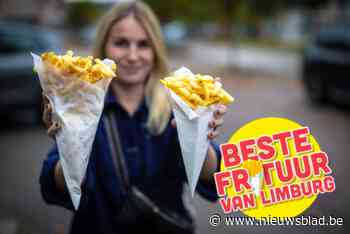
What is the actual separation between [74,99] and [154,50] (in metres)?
0.66

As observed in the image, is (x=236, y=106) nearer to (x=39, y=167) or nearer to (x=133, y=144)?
(x=39, y=167)

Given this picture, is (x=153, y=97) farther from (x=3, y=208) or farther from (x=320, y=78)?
(x=320, y=78)

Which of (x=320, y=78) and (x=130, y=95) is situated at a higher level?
(x=130, y=95)

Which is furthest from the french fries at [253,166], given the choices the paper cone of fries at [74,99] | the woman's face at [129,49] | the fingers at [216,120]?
the woman's face at [129,49]

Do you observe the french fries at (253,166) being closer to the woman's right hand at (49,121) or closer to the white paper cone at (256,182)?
the white paper cone at (256,182)

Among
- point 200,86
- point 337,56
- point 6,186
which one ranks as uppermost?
point 200,86

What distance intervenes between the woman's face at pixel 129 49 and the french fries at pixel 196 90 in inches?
23.3

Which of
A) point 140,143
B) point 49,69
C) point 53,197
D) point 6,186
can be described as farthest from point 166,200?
point 6,186

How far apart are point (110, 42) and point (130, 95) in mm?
233

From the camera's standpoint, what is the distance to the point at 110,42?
6.53 ft

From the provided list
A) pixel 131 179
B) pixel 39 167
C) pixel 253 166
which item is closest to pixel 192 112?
pixel 253 166

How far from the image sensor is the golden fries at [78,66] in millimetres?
1387

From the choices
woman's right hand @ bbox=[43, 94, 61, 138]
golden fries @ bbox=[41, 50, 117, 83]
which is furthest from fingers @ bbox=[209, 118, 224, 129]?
woman's right hand @ bbox=[43, 94, 61, 138]

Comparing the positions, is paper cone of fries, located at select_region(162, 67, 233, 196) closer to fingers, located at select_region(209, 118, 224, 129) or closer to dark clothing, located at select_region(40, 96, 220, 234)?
fingers, located at select_region(209, 118, 224, 129)
